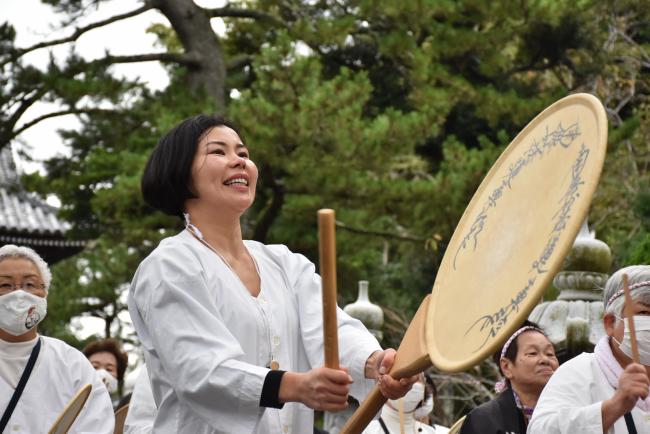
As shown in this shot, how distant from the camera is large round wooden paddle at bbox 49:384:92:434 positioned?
4.87 meters

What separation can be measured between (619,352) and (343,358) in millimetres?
1274

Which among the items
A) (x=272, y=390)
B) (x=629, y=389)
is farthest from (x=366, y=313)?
(x=272, y=390)

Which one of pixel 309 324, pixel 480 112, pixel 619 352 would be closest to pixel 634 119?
pixel 480 112

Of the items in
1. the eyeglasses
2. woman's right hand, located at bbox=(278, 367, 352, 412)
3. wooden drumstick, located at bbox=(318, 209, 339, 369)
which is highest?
wooden drumstick, located at bbox=(318, 209, 339, 369)

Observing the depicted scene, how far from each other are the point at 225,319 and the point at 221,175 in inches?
18.0

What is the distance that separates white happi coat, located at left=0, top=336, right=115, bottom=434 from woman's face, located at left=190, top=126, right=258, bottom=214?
194 cm

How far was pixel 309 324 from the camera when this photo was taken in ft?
12.5

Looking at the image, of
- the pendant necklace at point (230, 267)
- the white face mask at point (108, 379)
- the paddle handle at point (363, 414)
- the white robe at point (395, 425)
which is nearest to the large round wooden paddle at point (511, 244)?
the paddle handle at point (363, 414)

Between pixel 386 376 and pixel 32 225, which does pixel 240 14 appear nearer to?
pixel 32 225

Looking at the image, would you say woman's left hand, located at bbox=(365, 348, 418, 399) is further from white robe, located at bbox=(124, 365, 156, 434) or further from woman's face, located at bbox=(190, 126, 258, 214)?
white robe, located at bbox=(124, 365, 156, 434)

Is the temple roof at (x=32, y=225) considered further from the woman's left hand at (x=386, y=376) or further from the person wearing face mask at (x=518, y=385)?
the woman's left hand at (x=386, y=376)

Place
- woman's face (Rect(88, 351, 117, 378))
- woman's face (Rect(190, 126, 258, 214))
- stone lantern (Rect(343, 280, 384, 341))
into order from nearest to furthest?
1. woman's face (Rect(190, 126, 258, 214))
2. woman's face (Rect(88, 351, 117, 378))
3. stone lantern (Rect(343, 280, 384, 341))

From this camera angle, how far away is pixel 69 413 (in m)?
4.89

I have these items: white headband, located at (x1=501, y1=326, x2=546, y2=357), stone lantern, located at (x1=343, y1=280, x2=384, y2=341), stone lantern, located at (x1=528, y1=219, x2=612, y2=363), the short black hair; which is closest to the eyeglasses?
the short black hair
